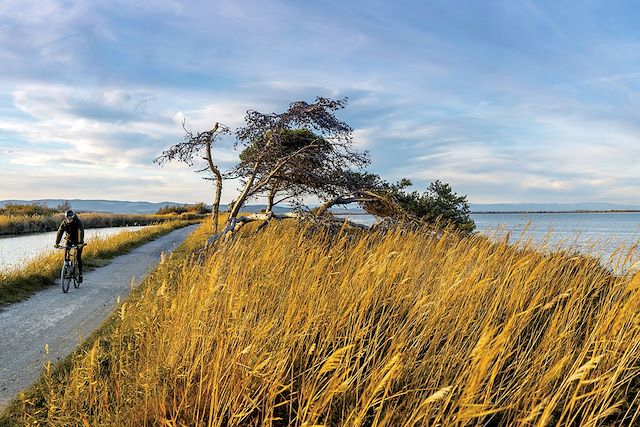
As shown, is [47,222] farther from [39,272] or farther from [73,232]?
[73,232]

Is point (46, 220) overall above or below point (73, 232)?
below

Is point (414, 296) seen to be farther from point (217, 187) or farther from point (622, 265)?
point (217, 187)

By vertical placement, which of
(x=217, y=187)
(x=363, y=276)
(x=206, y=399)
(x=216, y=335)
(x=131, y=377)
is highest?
(x=217, y=187)

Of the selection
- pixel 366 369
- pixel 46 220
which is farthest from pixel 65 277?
pixel 46 220

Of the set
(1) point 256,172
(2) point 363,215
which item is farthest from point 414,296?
(1) point 256,172

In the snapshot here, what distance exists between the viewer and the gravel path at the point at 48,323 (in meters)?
6.36

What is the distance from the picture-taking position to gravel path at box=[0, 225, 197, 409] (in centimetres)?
636

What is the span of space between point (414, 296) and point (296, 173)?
1012 cm

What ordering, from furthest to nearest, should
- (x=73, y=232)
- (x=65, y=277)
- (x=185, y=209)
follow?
1. (x=185, y=209)
2. (x=73, y=232)
3. (x=65, y=277)

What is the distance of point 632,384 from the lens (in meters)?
4.07

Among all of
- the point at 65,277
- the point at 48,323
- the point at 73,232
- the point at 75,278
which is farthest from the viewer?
the point at 73,232

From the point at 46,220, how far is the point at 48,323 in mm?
36313

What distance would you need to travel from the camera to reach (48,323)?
345 inches

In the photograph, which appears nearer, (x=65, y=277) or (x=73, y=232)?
(x=65, y=277)
